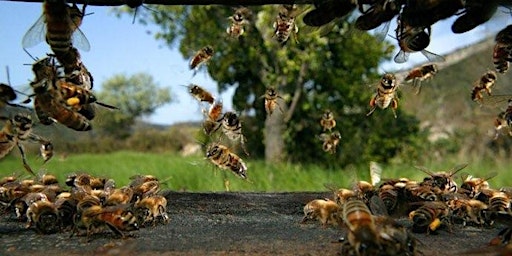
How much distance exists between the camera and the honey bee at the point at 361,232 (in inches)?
93.4

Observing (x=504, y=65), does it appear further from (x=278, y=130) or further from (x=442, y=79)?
(x=442, y=79)

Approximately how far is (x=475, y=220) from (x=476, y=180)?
31.6 inches

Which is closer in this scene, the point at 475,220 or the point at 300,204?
the point at 475,220

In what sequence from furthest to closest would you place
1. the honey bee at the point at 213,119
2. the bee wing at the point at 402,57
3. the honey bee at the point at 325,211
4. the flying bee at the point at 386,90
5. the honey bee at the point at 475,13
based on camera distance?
the honey bee at the point at 213,119 < the flying bee at the point at 386,90 < the bee wing at the point at 402,57 < the honey bee at the point at 325,211 < the honey bee at the point at 475,13

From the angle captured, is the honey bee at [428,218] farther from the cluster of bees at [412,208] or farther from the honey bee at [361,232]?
the honey bee at [361,232]

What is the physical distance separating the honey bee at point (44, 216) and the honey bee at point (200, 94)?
298 centimetres

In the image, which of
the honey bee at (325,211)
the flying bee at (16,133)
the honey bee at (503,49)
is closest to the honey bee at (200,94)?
the flying bee at (16,133)

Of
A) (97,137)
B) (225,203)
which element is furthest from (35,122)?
(97,137)

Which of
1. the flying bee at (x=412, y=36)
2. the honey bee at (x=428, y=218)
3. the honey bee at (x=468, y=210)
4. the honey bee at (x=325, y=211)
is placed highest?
the flying bee at (x=412, y=36)

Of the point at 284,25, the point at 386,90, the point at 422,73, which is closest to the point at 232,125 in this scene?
the point at 284,25

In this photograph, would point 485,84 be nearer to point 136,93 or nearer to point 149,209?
point 149,209

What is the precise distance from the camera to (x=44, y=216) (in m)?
3.28

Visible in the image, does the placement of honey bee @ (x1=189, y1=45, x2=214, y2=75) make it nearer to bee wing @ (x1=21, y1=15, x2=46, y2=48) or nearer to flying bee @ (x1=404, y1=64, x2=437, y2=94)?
flying bee @ (x1=404, y1=64, x2=437, y2=94)

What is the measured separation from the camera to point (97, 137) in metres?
40.9
